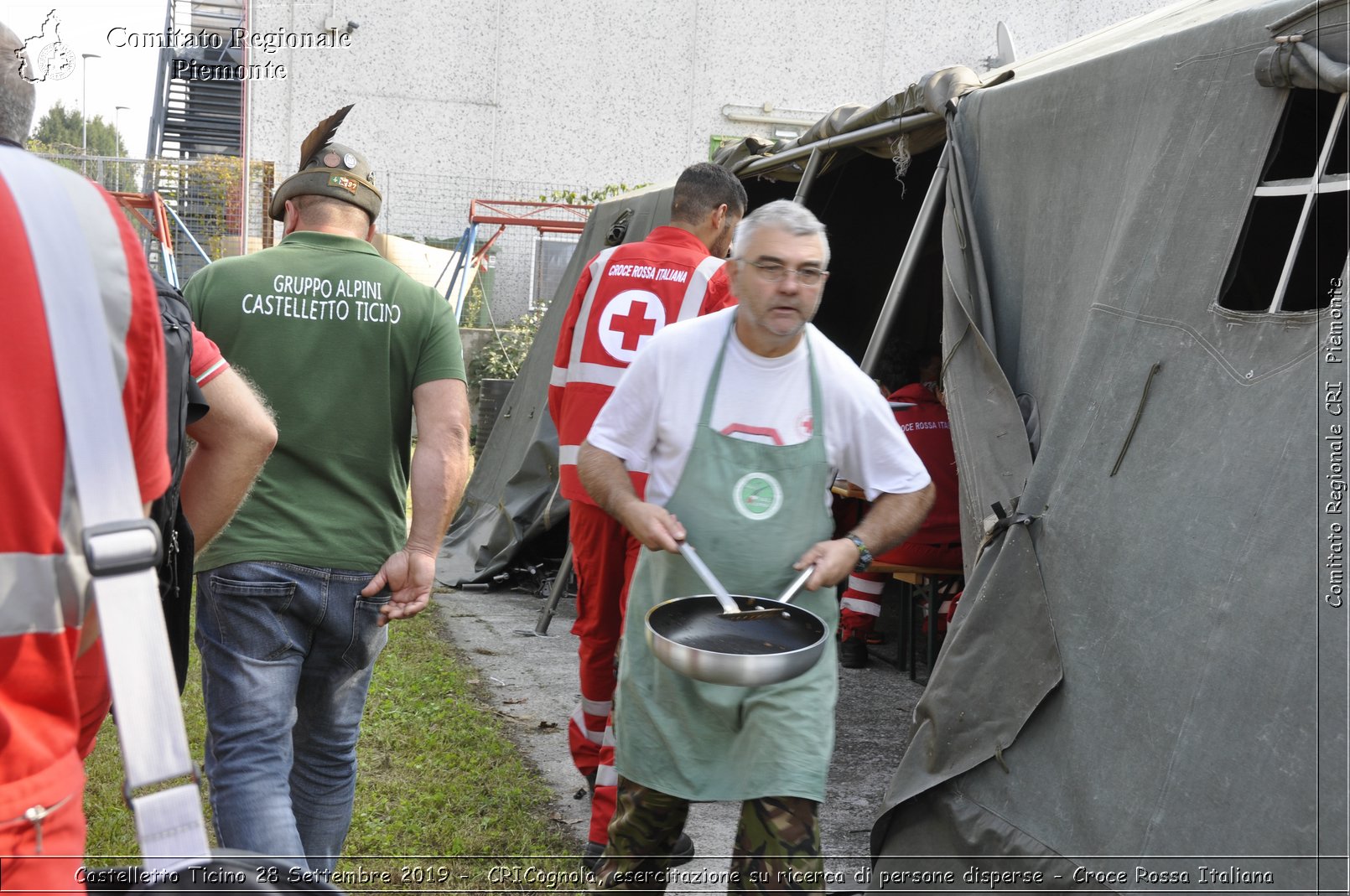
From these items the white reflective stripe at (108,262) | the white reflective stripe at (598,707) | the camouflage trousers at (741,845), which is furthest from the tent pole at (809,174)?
the white reflective stripe at (108,262)

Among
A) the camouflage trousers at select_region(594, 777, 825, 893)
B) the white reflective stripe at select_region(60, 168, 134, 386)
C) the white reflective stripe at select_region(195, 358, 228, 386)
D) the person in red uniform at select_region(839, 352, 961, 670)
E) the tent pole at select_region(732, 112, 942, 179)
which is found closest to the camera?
the white reflective stripe at select_region(60, 168, 134, 386)

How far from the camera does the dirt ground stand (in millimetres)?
4047

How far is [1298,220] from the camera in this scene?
298 centimetres

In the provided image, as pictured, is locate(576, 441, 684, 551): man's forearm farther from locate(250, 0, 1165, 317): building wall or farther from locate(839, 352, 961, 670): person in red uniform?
locate(250, 0, 1165, 317): building wall

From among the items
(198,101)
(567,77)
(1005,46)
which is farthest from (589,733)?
(198,101)

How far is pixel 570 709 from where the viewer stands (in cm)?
545

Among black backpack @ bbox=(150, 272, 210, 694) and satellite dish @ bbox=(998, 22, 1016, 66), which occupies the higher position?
satellite dish @ bbox=(998, 22, 1016, 66)

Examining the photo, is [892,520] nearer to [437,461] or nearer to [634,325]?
[437,461]

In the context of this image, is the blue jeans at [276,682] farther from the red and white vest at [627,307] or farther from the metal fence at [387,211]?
the metal fence at [387,211]

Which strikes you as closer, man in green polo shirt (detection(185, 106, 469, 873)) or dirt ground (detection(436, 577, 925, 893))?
man in green polo shirt (detection(185, 106, 469, 873))

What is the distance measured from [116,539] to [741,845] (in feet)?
5.90

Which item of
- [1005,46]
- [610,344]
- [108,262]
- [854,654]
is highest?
[1005,46]

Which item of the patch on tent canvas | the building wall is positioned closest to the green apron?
the patch on tent canvas

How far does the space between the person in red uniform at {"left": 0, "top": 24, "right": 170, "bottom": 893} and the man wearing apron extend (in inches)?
58.5
